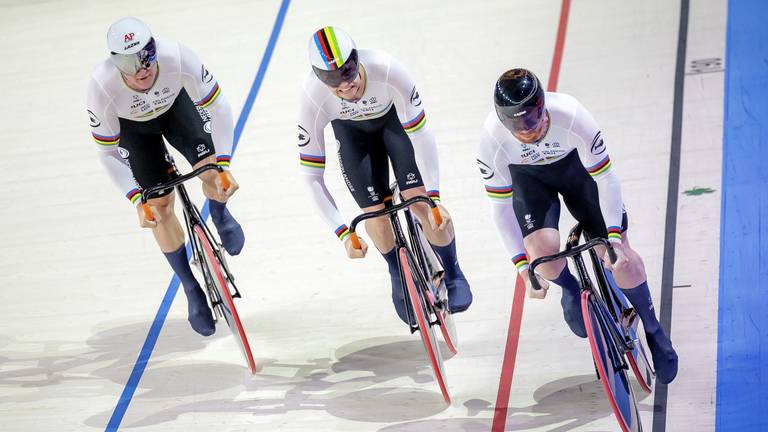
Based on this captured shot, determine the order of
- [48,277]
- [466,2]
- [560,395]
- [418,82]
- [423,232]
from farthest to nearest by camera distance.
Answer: [466,2] < [418,82] < [48,277] < [423,232] < [560,395]

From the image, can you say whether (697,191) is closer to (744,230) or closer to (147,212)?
(744,230)

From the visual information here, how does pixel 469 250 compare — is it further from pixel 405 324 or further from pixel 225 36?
pixel 225 36

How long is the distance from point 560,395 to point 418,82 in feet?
11.2

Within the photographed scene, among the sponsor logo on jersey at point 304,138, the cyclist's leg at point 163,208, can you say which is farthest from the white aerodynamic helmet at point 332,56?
the cyclist's leg at point 163,208

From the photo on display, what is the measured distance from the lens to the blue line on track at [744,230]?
423 centimetres

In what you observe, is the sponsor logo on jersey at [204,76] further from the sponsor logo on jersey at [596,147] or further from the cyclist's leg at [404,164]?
the sponsor logo on jersey at [596,147]

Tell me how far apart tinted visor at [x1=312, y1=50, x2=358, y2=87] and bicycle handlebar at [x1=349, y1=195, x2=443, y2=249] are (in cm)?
52

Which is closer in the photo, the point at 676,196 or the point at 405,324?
the point at 405,324

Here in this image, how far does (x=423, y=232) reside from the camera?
4.79 meters

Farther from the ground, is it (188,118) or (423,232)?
(188,118)

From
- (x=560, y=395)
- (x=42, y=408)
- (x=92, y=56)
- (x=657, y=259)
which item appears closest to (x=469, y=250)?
(x=657, y=259)

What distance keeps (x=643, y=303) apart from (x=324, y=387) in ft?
5.04

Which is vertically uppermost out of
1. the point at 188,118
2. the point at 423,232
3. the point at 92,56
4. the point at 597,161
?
the point at 597,161

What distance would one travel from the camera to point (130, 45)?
176 inches
